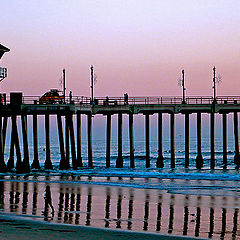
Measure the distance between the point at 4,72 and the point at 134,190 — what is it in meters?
20.7

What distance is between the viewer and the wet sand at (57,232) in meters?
20.4

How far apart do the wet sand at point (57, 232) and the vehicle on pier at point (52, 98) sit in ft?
90.7

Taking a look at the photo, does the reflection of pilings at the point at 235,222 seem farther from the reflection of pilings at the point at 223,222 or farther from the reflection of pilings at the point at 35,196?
the reflection of pilings at the point at 35,196

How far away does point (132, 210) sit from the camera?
26422 millimetres

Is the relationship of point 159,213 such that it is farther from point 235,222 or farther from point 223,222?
point 235,222

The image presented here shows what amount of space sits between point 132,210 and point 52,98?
2701 cm

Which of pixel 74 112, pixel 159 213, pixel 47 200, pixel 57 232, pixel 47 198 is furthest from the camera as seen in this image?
pixel 74 112

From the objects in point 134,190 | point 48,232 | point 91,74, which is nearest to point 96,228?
point 48,232

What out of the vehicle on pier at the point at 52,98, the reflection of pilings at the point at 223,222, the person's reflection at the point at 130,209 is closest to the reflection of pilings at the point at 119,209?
the person's reflection at the point at 130,209

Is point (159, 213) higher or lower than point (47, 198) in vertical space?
lower

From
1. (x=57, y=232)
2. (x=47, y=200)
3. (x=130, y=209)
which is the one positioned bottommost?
(x=57, y=232)

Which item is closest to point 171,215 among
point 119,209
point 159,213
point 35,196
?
point 159,213

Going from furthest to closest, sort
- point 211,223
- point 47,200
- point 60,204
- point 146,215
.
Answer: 1. point 47,200
2. point 60,204
3. point 146,215
4. point 211,223

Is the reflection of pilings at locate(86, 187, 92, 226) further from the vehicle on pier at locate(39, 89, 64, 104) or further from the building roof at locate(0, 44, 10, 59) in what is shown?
the building roof at locate(0, 44, 10, 59)
